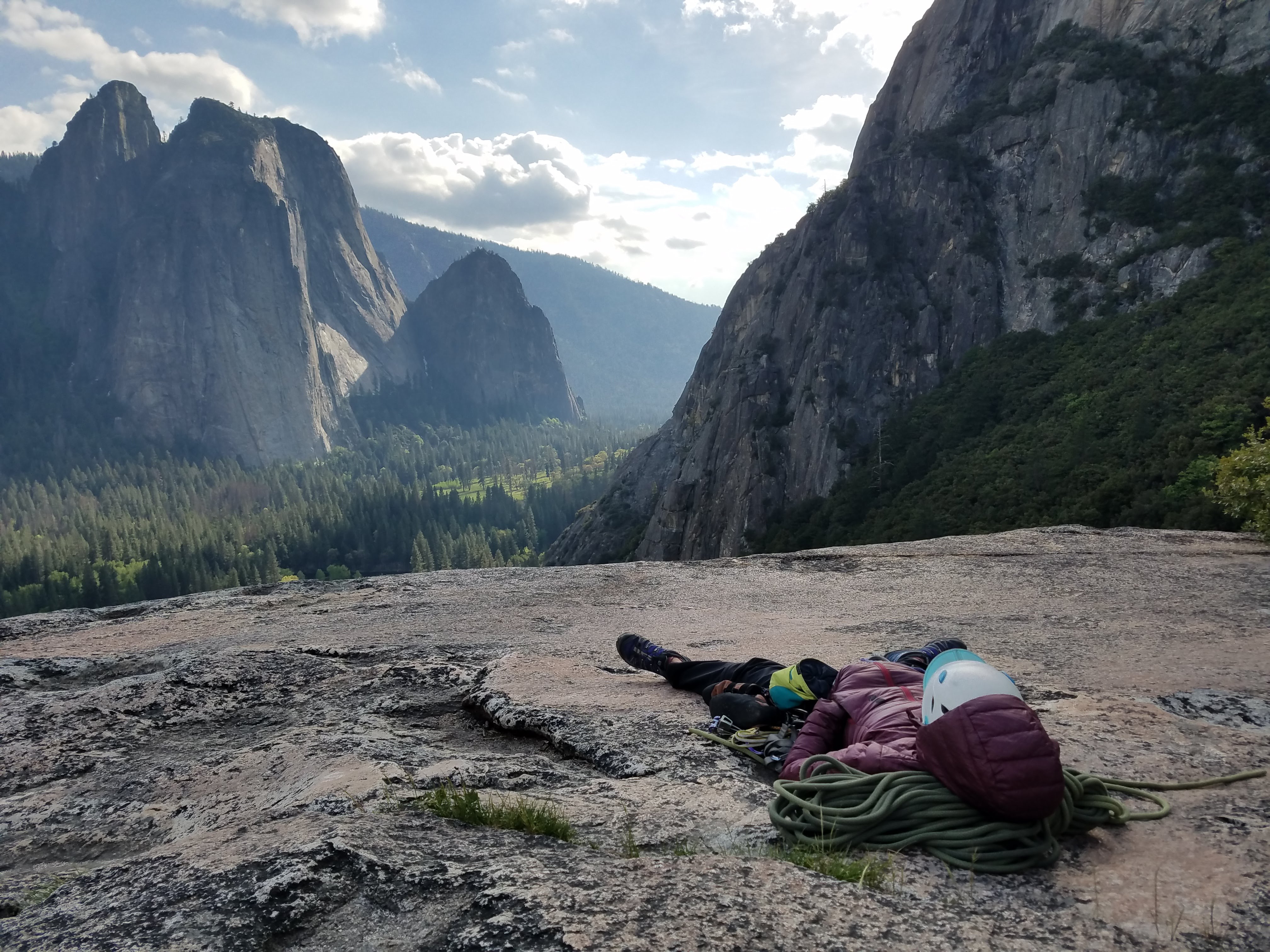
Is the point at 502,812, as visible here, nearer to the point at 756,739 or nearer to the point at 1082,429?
the point at 756,739

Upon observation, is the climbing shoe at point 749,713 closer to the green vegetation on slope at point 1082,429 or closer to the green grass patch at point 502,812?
the green grass patch at point 502,812

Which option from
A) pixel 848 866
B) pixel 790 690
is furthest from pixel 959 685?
pixel 790 690

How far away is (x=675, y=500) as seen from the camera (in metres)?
62.6

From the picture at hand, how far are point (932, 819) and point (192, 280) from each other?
7465 inches

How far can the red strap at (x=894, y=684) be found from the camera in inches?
160

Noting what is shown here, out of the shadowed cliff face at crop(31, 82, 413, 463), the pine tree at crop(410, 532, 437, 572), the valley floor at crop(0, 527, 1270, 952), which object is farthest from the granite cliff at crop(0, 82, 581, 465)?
the valley floor at crop(0, 527, 1270, 952)

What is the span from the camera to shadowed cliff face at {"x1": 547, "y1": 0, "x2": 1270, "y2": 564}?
42156 millimetres

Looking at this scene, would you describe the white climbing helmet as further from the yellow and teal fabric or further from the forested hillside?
the forested hillside

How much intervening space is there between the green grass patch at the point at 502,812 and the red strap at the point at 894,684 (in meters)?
1.92

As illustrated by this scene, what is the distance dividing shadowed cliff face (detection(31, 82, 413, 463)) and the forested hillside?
498 inches

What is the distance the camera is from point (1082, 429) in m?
31.9

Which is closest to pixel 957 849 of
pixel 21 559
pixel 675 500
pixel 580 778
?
pixel 580 778

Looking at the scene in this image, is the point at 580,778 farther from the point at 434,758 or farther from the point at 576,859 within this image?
the point at 576,859

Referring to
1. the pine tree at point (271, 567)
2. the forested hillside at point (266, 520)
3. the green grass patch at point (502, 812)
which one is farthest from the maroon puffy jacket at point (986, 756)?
the pine tree at point (271, 567)
